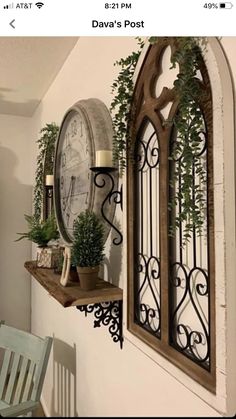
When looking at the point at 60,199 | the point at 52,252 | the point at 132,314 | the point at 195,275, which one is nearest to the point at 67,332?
the point at 52,252

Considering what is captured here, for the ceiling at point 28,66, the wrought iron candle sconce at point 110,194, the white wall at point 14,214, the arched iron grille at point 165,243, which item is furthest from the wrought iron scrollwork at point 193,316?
the white wall at point 14,214

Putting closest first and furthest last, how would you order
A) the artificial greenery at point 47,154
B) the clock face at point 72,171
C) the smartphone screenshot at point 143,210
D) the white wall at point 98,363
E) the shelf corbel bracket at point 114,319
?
the smartphone screenshot at point 143,210, the white wall at point 98,363, the shelf corbel bracket at point 114,319, the clock face at point 72,171, the artificial greenery at point 47,154

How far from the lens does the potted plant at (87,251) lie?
0.89 meters

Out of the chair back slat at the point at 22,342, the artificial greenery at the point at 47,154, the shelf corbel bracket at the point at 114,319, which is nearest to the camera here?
the shelf corbel bracket at the point at 114,319

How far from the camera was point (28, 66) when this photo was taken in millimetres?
1649

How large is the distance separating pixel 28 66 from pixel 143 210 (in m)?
1.26

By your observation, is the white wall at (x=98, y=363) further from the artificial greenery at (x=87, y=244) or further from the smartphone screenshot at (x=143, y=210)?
the artificial greenery at (x=87, y=244)

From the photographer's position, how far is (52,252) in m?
1.34

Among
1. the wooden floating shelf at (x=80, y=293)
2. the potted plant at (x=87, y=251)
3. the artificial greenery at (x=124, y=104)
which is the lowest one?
the wooden floating shelf at (x=80, y=293)

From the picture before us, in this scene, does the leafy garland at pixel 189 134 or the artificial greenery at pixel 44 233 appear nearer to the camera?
the leafy garland at pixel 189 134

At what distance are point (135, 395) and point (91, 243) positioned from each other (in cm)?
44

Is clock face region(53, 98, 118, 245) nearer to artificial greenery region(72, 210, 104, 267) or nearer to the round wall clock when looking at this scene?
the round wall clock

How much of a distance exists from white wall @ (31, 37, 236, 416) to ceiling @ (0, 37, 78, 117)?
55mm
